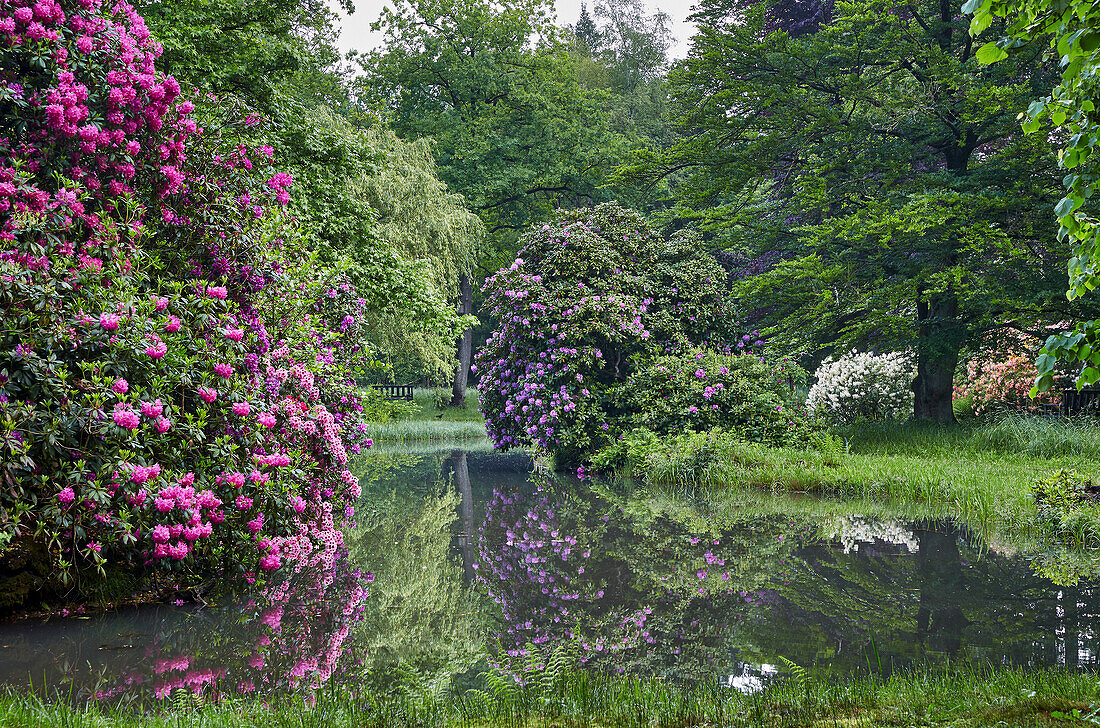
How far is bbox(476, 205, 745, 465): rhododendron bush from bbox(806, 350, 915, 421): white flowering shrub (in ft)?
12.0

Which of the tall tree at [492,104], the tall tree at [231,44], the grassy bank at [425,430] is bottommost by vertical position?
the grassy bank at [425,430]

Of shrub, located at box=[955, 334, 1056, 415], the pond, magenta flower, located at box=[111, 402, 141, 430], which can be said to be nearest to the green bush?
the pond

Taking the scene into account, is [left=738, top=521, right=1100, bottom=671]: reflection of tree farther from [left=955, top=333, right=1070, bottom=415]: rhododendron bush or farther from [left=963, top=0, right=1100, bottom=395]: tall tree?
[left=955, top=333, right=1070, bottom=415]: rhododendron bush

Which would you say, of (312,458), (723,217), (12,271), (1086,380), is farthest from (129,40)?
(723,217)

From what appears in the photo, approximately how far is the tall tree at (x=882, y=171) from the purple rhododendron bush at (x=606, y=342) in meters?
1.03

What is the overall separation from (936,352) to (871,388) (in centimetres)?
384

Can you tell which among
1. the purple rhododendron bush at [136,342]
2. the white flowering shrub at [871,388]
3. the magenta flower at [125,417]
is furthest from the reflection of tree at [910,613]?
the white flowering shrub at [871,388]

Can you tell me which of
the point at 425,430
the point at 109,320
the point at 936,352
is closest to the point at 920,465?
the point at 936,352

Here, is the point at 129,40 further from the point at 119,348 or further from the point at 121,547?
the point at 121,547

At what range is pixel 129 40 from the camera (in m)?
5.99

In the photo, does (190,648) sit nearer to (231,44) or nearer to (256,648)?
(256,648)

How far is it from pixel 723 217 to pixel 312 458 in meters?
9.79

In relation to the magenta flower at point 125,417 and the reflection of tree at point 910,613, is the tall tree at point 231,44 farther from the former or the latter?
the reflection of tree at point 910,613

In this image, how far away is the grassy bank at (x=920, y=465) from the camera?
822 centimetres
